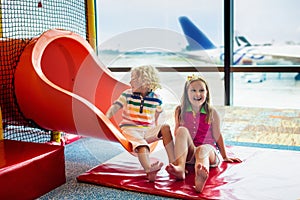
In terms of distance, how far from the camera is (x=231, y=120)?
3.39 meters

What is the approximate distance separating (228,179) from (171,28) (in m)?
2.86

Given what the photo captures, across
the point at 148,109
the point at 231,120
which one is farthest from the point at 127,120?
the point at 231,120

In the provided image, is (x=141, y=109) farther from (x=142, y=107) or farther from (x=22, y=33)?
(x=22, y=33)

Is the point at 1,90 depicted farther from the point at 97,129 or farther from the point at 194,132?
the point at 194,132

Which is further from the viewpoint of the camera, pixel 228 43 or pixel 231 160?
pixel 228 43

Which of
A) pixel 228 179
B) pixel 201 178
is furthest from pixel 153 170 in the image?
pixel 228 179

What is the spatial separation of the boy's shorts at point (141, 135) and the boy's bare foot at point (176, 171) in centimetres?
20

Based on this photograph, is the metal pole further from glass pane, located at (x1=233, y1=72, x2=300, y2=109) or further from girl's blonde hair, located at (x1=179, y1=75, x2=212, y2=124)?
girl's blonde hair, located at (x1=179, y1=75, x2=212, y2=124)

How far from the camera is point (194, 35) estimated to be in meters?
4.30

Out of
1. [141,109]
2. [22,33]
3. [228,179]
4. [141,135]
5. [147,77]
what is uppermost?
[22,33]

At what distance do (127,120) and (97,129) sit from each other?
23 centimetres

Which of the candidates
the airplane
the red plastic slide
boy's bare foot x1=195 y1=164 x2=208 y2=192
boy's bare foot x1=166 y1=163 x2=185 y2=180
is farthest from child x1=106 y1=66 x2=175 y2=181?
the airplane

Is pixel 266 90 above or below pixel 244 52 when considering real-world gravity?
below

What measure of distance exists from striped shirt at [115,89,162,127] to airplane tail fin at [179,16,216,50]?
6.52 ft
